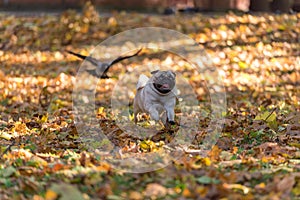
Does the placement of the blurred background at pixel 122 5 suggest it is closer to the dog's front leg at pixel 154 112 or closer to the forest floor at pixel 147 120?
the forest floor at pixel 147 120


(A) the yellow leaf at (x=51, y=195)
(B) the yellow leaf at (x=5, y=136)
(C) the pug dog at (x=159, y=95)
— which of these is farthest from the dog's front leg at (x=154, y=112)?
(A) the yellow leaf at (x=51, y=195)

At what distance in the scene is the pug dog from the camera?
21.3ft

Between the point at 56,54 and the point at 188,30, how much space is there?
2.60 meters

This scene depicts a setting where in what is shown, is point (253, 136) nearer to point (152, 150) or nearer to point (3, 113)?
point (152, 150)

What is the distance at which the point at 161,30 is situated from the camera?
1311cm

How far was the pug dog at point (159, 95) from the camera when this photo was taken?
6.49 metres

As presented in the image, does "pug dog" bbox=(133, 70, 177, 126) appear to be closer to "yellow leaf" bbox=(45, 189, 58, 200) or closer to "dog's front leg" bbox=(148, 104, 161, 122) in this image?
"dog's front leg" bbox=(148, 104, 161, 122)

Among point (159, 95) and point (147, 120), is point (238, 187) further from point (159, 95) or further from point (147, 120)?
point (147, 120)

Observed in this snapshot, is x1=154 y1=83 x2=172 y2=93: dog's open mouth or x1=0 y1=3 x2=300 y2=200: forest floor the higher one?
x1=154 y1=83 x2=172 y2=93: dog's open mouth

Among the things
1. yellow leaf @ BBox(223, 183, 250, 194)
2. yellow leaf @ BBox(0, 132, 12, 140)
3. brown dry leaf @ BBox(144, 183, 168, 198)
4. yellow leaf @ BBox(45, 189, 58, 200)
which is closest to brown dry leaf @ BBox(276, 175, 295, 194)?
yellow leaf @ BBox(223, 183, 250, 194)

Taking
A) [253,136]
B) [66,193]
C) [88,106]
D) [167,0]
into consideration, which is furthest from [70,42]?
[66,193]

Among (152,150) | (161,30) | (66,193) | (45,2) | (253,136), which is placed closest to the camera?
(66,193)

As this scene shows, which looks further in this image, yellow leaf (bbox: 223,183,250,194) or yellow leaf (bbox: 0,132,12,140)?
yellow leaf (bbox: 0,132,12,140)

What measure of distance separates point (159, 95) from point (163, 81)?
182mm
